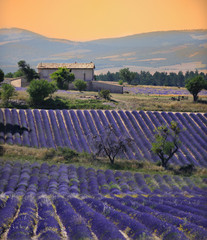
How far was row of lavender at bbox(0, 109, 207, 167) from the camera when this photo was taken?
34031 mm

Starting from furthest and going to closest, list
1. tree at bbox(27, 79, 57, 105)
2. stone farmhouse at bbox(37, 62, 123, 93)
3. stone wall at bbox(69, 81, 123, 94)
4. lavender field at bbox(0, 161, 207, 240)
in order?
stone farmhouse at bbox(37, 62, 123, 93)
stone wall at bbox(69, 81, 123, 94)
tree at bbox(27, 79, 57, 105)
lavender field at bbox(0, 161, 207, 240)

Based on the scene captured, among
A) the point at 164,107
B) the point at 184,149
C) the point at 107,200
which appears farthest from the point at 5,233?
the point at 164,107

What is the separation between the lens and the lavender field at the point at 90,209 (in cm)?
1043

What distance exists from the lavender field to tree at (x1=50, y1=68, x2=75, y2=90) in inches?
1831

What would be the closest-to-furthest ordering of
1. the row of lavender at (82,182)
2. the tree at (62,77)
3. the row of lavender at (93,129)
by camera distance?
the row of lavender at (82,182)
the row of lavender at (93,129)
the tree at (62,77)

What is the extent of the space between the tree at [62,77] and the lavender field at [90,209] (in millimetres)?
46519

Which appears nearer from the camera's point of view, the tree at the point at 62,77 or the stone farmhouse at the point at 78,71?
the tree at the point at 62,77

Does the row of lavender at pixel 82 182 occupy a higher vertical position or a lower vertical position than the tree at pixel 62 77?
lower

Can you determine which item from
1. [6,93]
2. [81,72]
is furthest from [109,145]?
[81,72]

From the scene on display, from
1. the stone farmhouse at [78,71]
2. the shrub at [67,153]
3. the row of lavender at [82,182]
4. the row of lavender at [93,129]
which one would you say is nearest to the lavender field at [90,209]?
the row of lavender at [82,182]

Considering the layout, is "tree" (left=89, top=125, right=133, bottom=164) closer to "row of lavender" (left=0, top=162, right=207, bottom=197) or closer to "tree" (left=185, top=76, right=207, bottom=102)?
"row of lavender" (left=0, top=162, right=207, bottom=197)

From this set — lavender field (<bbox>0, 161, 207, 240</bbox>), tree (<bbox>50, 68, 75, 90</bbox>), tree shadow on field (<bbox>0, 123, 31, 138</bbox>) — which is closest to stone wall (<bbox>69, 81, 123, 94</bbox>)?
tree (<bbox>50, 68, 75, 90</bbox>)

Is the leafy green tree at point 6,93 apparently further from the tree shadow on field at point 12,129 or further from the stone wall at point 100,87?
the stone wall at point 100,87

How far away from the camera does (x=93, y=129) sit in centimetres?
3812
